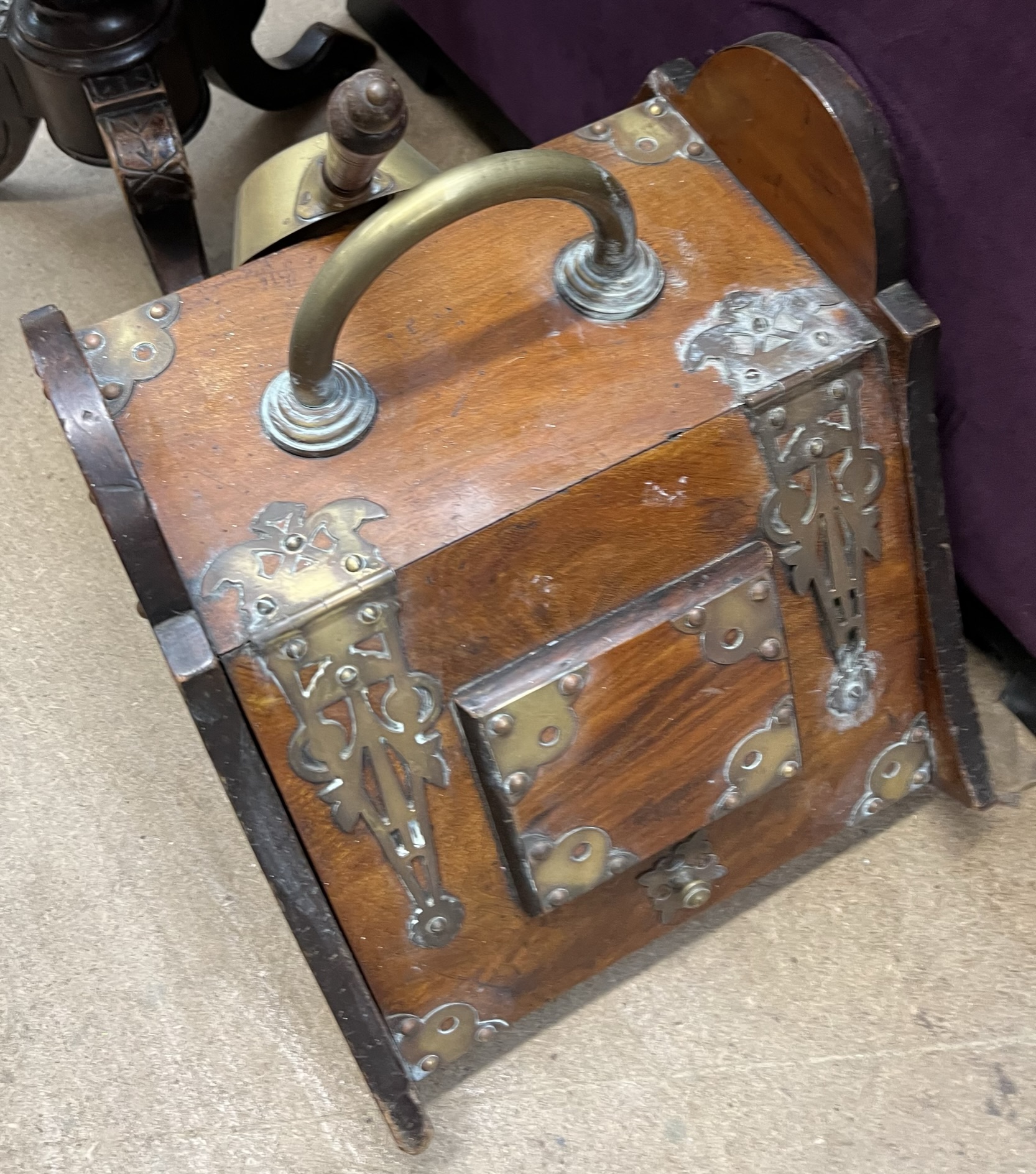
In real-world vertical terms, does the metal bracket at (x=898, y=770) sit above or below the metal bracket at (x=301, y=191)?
below

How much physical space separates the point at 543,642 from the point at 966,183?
423 millimetres

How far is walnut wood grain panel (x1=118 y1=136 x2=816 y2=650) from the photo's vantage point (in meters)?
0.76

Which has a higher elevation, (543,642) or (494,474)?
(494,474)

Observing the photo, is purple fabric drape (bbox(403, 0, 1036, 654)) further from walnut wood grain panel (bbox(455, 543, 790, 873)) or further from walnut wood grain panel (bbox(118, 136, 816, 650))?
walnut wood grain panel (bbox(455, 543, 790, 873))

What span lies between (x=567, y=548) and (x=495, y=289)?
204 mm

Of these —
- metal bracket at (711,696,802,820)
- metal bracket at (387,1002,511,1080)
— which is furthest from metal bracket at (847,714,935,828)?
metal bracket at (387,1002,511,1080)

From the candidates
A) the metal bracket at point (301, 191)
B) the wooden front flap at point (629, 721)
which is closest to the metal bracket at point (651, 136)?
the metal bracket at point (301, 191)

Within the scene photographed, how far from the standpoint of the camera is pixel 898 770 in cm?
97

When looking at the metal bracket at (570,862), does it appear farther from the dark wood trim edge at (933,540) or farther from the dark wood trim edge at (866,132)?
the dark wood trim edge at (866,132)

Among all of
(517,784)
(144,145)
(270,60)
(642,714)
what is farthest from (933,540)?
(270,60)

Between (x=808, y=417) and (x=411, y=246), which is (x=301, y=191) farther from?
(x=808, y=417)

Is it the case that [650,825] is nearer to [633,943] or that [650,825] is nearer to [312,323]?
[633,943]

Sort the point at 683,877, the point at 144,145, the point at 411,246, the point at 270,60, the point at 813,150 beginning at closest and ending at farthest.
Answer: the point at 411,246 < the point at 813,150 < the point at 683,877 < the point at 144,145 < the point at 270,60

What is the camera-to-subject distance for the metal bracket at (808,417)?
2.61 feet
